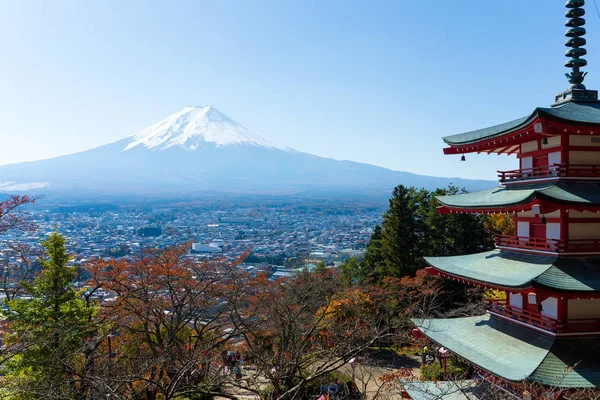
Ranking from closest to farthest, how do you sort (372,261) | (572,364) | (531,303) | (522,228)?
1. (572,364)
2. (531,303)
3. (522,228)
4. (372,261)

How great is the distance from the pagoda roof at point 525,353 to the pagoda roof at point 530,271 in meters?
1.13

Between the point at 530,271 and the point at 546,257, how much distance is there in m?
0.49

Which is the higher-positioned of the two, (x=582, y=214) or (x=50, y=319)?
(x=582, y=214)

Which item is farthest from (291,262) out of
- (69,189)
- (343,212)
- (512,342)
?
(69,189)

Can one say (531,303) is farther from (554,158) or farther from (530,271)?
(554,158)

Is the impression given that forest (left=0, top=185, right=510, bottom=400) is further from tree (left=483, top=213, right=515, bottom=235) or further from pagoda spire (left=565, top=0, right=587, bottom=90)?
pagoda spire (left=565, top=0, right=587, bottom=90)

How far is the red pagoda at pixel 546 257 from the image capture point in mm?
7402

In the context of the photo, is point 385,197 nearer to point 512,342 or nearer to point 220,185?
point 220,185

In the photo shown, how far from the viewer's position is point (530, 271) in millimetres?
8188

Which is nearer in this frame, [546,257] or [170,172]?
[546,257]

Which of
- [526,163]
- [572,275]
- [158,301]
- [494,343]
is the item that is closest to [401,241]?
[158,301]

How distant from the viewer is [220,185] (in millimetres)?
158625

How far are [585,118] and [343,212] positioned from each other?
103 meters

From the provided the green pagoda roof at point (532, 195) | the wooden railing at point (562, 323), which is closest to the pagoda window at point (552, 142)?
the green pagoda roof at point (532, 195)
